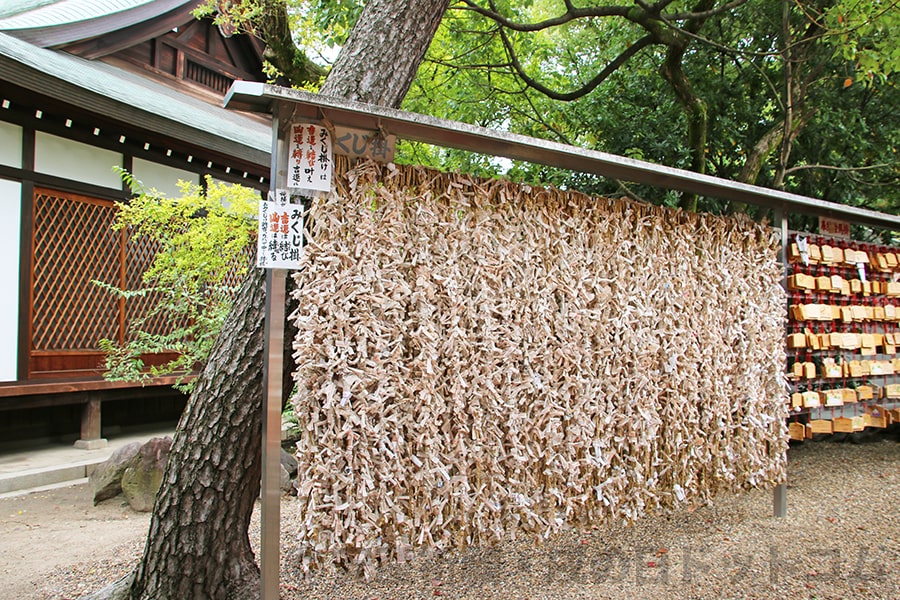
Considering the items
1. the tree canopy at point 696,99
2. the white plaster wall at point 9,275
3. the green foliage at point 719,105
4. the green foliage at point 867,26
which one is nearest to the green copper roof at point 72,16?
the tree canopy at point 696,99

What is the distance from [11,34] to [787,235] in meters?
9.84

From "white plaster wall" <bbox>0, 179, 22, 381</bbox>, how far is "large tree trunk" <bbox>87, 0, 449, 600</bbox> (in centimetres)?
475

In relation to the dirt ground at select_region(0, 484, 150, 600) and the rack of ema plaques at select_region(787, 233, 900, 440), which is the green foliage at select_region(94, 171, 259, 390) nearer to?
the dirt ground at select_region(0, 484, 150, 600)

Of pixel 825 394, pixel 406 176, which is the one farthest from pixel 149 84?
pixel 825 394

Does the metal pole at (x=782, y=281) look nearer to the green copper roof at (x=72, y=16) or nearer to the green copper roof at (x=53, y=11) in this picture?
the green copper roof at (x=72, y=16)

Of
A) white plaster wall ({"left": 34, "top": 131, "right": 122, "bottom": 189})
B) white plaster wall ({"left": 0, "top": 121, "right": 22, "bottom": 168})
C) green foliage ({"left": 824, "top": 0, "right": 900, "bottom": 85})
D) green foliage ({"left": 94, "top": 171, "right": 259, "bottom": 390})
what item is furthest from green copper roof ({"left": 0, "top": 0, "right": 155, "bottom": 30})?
green foliage ({"left": 824, "top": 0, "right": 900, "bottom": 85})

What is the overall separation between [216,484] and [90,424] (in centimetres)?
569

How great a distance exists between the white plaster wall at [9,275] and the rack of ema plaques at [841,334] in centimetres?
807

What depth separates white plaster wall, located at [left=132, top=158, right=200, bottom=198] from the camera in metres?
8.28

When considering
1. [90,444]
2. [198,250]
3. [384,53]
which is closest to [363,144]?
[384,53]

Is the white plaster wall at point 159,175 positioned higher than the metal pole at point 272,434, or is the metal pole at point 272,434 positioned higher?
the white plaster wall at point 159,175

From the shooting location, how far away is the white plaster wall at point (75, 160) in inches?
279

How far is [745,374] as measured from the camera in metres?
4.65

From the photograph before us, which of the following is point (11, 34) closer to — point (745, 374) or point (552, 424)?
point (552, 424)
